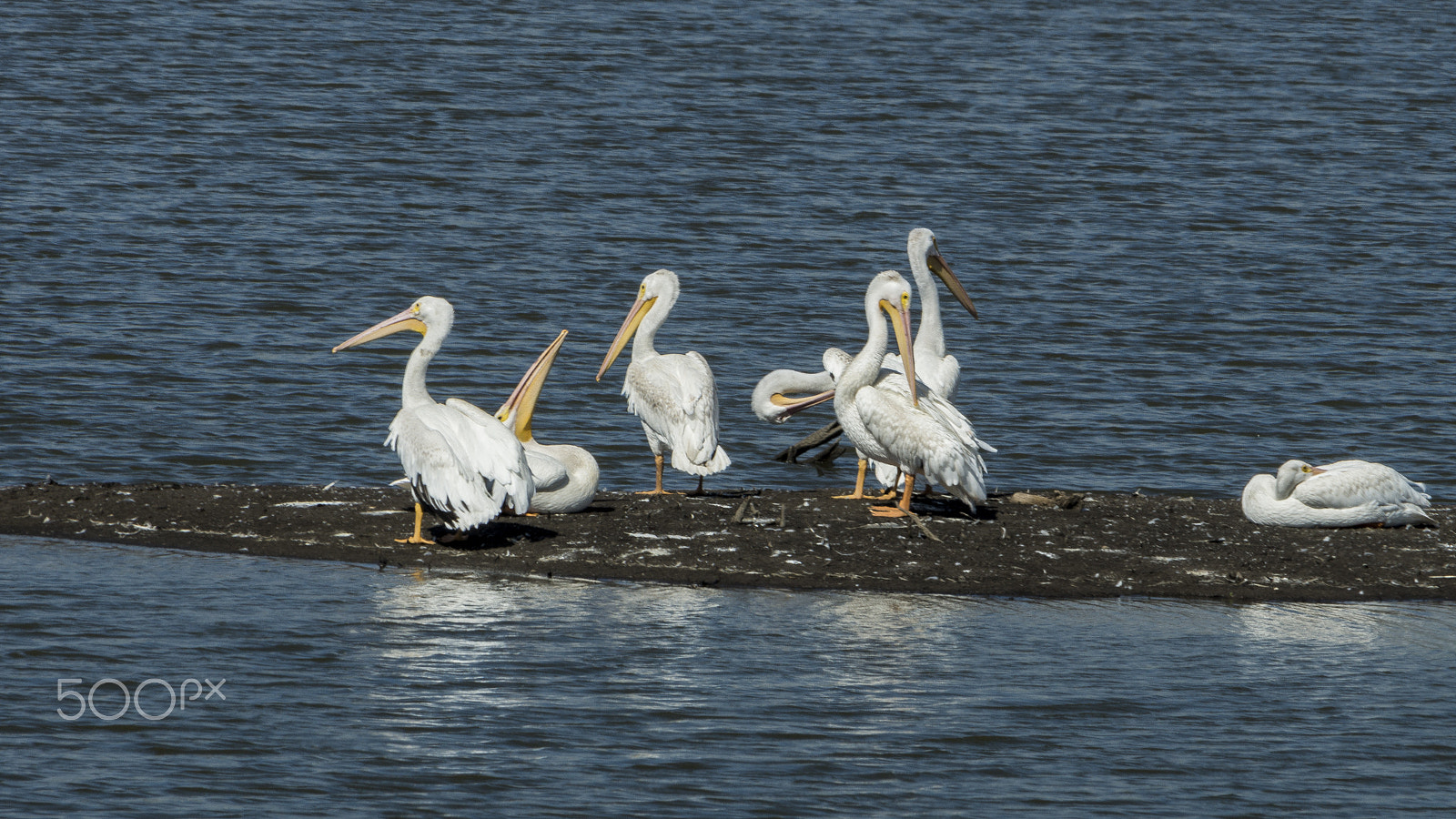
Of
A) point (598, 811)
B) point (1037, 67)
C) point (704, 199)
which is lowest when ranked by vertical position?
point (598, 811)

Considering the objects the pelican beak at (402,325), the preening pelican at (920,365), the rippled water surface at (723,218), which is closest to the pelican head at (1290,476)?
the preening pelican at (920,365)

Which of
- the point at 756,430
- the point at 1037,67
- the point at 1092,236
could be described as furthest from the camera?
the point at 1037,67

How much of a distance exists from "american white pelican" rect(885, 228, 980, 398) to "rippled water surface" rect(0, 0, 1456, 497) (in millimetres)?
1762

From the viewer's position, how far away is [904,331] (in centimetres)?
1003

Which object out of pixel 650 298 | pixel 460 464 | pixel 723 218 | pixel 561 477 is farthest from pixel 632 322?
pixel 723 218

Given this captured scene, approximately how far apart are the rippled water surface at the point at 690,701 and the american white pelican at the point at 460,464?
0.34 metres

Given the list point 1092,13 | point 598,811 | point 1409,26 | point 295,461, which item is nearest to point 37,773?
point 598,811

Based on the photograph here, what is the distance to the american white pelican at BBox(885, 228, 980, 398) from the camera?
1067 centimetres

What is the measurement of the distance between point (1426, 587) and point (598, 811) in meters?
4.72

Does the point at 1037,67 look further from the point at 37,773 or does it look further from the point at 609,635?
the point at 37,773

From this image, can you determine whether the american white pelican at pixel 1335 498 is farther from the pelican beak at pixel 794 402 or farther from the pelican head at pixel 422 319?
the pelican head at pixel 422 319

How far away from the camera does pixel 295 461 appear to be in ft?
40.2

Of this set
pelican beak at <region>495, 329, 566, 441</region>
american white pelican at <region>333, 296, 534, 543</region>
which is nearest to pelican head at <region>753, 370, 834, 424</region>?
pelican beak at <region>495, 329, 566, 441</region>

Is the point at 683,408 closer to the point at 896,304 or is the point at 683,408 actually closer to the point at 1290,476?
the point at 896,304
